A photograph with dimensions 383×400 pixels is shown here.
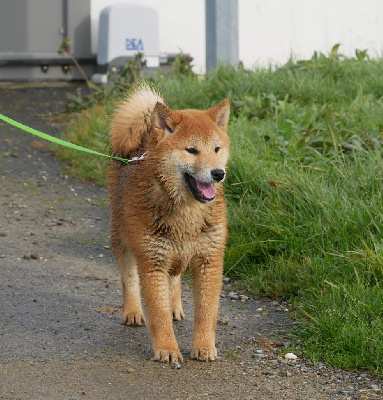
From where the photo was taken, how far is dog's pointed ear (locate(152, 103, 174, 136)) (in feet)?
13.0

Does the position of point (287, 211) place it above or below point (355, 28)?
below

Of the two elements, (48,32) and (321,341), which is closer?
(321,341)

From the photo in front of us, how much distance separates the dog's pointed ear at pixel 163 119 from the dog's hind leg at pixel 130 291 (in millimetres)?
857

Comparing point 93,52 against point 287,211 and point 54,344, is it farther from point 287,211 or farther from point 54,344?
point 54,344

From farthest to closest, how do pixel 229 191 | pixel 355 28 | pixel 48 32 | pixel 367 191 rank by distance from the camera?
pixel 355 28
pixel 48 32
pixel 229 191
pixel 367 191

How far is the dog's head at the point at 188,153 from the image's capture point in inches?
152

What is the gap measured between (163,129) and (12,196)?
11.8ft

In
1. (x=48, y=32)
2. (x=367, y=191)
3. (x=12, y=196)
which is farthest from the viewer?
(x=48, y=32)

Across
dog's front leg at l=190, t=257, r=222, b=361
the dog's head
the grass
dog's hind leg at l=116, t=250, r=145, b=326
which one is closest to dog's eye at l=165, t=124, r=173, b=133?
the dog's head

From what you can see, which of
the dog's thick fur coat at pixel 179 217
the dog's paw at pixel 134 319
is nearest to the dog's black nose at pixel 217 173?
the dog's thick fur coat at pixel 179 217

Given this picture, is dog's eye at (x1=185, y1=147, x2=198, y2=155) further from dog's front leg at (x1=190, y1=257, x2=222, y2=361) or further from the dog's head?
dog's front leg at (x1=190, y1=257, x2=222, y2=361)

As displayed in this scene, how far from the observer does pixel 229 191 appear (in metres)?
6.11

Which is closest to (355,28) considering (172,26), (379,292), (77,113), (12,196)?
(172,26)

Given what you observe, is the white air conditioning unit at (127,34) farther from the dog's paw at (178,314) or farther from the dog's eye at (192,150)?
the dog's eye at (192,150)
